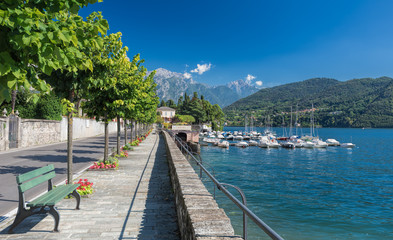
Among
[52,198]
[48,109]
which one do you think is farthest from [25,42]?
[48,109]

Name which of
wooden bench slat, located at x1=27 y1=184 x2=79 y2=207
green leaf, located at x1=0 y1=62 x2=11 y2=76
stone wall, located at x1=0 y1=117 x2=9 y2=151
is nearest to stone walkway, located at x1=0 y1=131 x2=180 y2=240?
wooden bench slat, located at x1=27 y1=184 x2=79 y2=207

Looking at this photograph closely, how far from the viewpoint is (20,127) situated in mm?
22141

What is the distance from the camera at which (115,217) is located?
593cm

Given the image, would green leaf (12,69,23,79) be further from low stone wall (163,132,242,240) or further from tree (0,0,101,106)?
low stone wall (163,132,242,240)

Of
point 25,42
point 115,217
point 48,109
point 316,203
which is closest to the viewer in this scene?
point 25,42

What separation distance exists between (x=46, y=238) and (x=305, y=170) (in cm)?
3367

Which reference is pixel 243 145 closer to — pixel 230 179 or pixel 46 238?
pixel 230 179

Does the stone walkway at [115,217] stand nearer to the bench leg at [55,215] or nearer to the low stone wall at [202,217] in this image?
the bench leg at [55,215]

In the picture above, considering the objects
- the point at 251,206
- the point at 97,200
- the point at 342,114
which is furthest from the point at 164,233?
the point at 342,114

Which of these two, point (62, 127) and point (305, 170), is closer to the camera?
point (62, 127)

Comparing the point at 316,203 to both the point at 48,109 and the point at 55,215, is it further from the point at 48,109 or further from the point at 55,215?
the point at 48,109

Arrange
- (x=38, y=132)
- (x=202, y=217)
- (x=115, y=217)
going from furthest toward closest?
(x=38, y=132), (x=115, y=217), (x=202, y=217)

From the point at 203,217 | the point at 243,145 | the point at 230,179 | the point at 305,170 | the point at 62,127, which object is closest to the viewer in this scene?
the point at 203,217

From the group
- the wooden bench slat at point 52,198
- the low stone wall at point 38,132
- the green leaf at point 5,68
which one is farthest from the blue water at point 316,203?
the low stone wall at point 38,132
